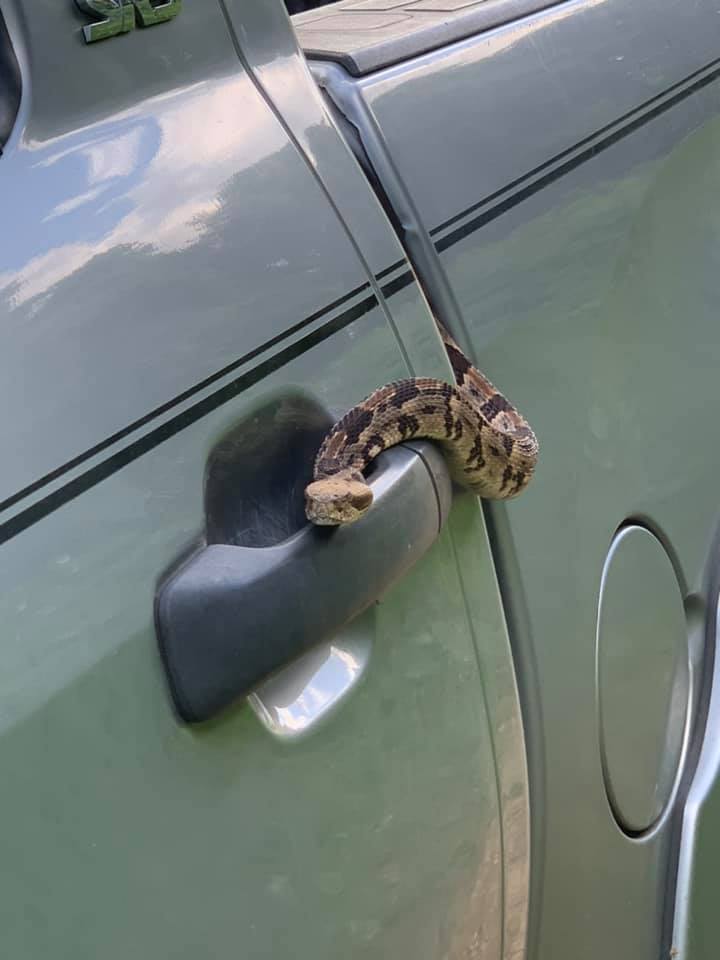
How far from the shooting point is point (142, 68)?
1.58 m

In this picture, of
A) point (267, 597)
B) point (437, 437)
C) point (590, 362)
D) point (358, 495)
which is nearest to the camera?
point (267, 597)

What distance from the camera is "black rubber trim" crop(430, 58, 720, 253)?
1.89 m

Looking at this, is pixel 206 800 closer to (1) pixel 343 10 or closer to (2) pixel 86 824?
(2) pixel 86 824

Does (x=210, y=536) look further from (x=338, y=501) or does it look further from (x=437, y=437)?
(x=437, y=437)

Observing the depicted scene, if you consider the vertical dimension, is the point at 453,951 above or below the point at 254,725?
below

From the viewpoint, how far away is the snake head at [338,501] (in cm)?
148

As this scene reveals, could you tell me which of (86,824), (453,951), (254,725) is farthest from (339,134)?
(453,951)

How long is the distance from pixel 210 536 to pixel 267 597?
12 cm

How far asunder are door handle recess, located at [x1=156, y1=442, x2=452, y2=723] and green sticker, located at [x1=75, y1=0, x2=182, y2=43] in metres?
0.75

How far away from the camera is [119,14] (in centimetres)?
154

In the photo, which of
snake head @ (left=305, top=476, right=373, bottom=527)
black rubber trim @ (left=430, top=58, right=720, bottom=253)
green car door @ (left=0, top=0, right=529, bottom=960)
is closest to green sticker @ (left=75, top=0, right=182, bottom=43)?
green car door @ (left=0, top=0, right=529, bottom=960)

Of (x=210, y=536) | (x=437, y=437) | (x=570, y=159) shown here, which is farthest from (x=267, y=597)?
(x=570, y=159)

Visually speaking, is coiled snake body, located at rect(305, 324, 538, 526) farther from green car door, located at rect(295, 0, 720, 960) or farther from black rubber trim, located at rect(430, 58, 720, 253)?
black rubber trim, located at rect(430, 58, 720, 253)

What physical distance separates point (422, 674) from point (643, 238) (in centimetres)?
110
